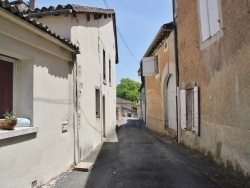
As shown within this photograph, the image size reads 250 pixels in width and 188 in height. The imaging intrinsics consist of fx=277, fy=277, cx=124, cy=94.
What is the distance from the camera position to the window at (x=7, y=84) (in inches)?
185

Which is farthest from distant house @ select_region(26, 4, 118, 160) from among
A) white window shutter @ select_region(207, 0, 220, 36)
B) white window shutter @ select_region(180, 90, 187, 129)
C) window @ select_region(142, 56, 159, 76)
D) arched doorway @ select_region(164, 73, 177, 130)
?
window @ select_region(142, 56, 159, 76)

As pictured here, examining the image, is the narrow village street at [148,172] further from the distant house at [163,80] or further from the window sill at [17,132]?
the distant house at [163,80]

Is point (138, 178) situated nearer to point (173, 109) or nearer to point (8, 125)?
point (8, 125)

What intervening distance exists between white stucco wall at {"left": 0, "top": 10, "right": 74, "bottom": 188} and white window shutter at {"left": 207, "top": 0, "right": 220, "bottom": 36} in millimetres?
3663

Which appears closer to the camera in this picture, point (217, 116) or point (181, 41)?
point (217, 116)

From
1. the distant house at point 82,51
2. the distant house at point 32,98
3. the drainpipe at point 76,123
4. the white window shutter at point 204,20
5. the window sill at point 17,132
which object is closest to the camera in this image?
the window sill at point 17,132

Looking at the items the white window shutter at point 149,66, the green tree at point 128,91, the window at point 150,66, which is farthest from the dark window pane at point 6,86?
the green tree at point 128,91

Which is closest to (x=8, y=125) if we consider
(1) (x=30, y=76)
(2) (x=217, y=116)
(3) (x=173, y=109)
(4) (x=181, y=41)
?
(1) (x=30, y=76)

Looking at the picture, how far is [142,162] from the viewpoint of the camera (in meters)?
7.44

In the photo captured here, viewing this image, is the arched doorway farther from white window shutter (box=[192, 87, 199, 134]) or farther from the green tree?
the green tree

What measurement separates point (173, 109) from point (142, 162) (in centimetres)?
574

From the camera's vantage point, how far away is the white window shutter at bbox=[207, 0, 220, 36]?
266 inches

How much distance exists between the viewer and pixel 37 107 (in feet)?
16.8

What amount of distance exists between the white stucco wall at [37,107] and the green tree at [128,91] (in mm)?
82377
